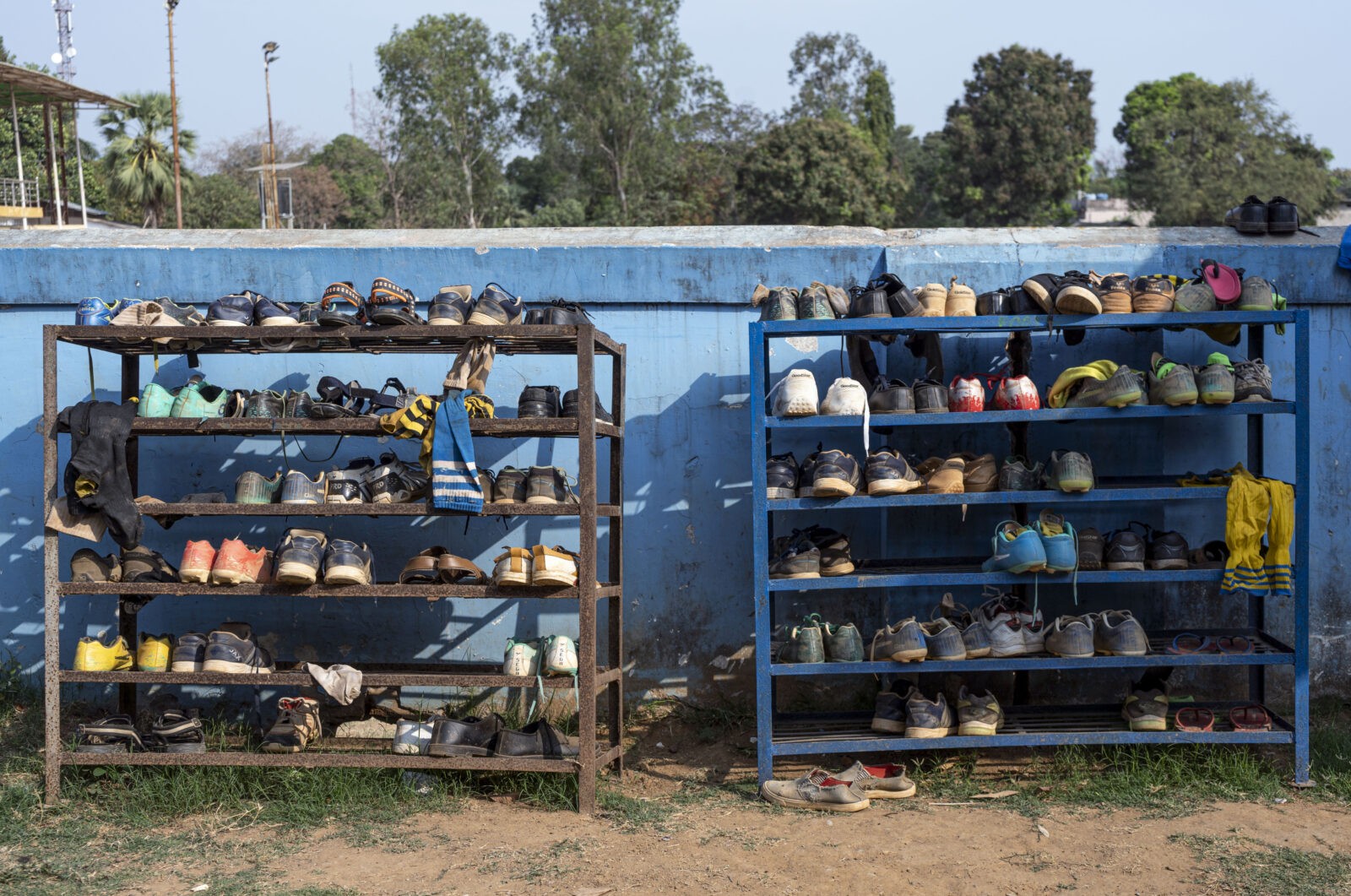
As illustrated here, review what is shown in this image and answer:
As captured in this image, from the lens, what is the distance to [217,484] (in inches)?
234

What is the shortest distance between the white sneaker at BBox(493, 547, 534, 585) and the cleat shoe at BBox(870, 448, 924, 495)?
161 cm

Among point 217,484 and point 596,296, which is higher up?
point 596,296

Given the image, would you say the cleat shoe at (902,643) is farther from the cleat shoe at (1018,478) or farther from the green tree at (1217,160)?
the green tree at (1217,160)

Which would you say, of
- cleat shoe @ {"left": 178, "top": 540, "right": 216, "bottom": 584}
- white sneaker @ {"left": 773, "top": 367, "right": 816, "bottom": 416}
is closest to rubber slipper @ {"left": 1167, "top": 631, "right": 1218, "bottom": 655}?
white sneaker @ {"left": 773, "top": 367, "right": 816, "bottom": 416}

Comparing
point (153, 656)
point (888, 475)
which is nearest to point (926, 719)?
point (888, 475)

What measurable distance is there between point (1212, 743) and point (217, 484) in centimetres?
522

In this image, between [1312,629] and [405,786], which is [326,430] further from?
[1312,629]

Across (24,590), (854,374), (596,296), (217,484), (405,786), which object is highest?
(596,296)

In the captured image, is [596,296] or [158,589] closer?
[158,589]

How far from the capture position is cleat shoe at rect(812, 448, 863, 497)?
194 inches

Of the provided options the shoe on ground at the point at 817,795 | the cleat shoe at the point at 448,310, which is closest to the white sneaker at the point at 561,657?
the shoe on ground at the point at 817,795

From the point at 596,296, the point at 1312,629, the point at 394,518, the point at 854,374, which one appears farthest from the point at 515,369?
the point at 1312,629

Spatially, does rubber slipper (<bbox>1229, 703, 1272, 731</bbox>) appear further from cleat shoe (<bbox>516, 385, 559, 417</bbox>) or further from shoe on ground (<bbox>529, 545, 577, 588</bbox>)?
cleat shoe (<bbox>516, 385, 559, 417</bbox>)

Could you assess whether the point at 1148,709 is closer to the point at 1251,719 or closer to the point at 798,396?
the point at 1251,719
